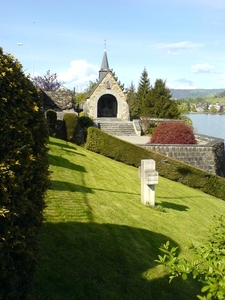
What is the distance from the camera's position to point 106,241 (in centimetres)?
550

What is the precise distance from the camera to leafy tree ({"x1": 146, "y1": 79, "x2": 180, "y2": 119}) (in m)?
34.2

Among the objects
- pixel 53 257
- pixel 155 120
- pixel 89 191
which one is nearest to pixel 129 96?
pixel 155 120

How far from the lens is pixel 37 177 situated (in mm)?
2992

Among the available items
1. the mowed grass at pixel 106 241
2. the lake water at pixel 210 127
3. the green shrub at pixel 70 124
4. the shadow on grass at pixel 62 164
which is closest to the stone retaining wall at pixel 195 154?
the green shrub at pixel 70 124

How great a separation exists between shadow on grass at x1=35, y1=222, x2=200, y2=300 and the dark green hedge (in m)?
10.4

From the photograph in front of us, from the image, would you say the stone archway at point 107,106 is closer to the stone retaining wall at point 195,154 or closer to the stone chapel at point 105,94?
the stone chapel at point 105,94

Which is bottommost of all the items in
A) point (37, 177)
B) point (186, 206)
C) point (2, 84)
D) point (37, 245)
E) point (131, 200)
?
point (186, 206)

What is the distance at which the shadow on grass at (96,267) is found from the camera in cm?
401

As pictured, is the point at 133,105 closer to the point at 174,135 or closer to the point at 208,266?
the point at 174,135

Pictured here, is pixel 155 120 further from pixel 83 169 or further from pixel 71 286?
pixel 71 286

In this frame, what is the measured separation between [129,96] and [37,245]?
4565 cm

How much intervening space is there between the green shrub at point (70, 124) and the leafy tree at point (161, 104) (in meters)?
17.5

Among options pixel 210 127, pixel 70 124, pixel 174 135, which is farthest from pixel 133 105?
pixel 70 124

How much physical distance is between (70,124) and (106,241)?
13.3m
